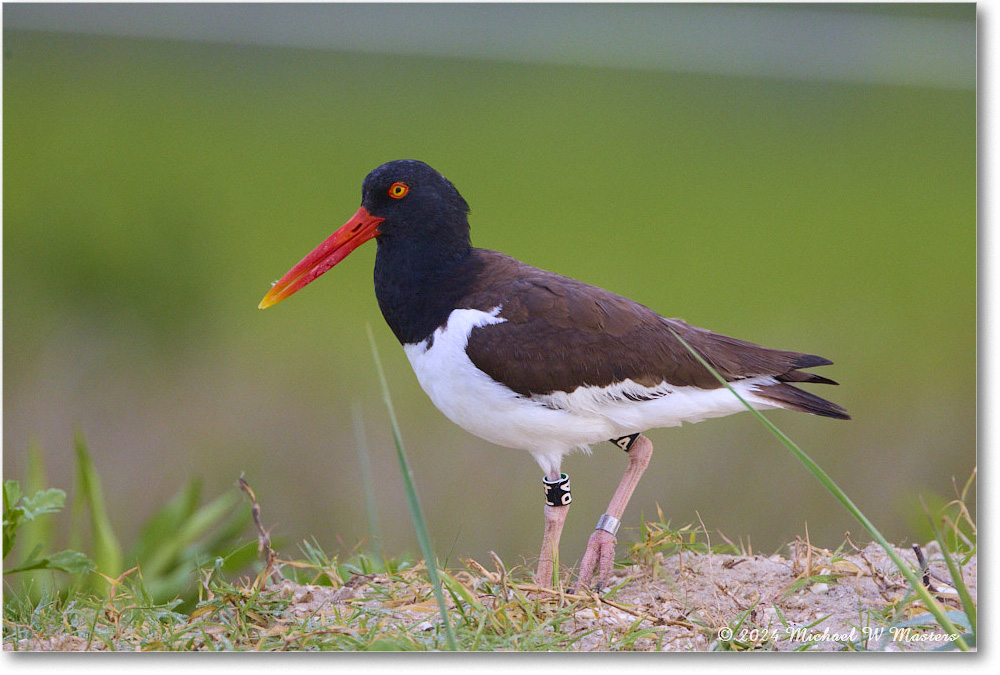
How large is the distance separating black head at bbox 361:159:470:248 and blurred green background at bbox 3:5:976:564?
0.22 meters

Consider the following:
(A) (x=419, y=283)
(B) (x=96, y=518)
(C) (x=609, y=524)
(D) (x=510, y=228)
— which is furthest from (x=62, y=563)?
(D) (x=510, y=228)

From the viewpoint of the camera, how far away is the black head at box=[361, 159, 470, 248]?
2094 mm

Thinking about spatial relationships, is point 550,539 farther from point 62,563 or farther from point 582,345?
point 62,563

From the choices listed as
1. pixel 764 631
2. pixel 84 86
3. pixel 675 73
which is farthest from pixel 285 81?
pixel 764 631

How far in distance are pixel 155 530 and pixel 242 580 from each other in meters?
0.45

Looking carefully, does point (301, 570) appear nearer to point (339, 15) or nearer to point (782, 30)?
point (339, 15)

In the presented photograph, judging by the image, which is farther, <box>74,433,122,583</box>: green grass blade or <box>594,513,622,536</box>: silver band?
<box>74,433,122,583</box>: green grass blade

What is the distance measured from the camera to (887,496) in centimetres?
Result: 253

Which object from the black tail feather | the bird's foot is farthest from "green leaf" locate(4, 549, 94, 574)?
the black tail feather

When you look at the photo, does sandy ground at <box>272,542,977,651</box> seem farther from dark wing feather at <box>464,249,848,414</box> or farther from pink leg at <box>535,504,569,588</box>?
dark wing feather at <box>464,249,848,414</box>

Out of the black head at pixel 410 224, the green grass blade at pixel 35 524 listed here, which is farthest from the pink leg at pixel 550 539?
the green grass blade at pixel 35 524

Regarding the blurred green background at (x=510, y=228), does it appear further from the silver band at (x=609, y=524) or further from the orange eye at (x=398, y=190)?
the orange eye at (x=398, y=190)

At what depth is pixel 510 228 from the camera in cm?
251

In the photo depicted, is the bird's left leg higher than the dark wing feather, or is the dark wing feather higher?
the dark wing feather
